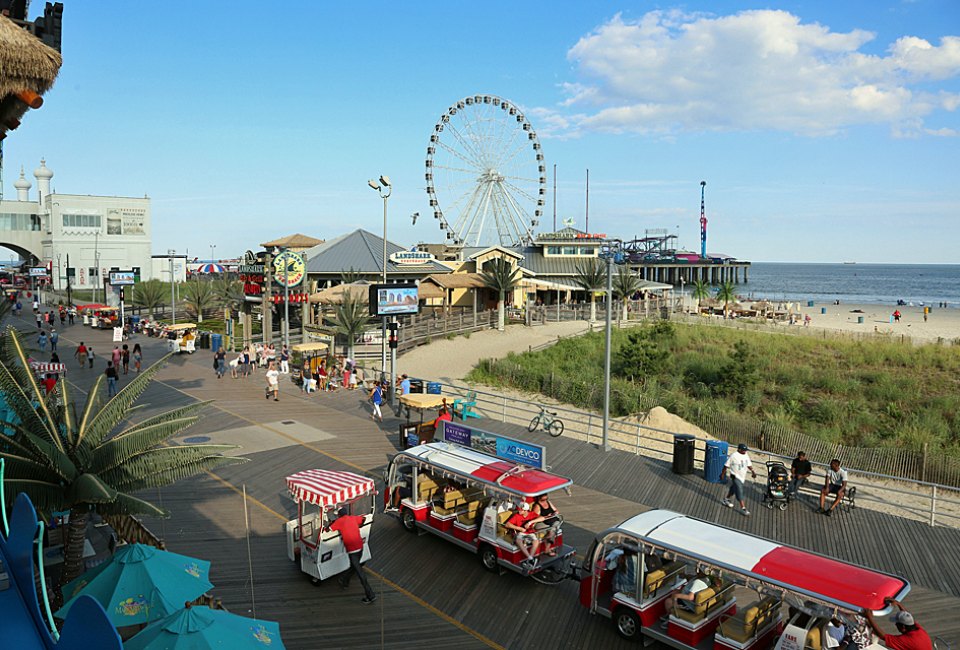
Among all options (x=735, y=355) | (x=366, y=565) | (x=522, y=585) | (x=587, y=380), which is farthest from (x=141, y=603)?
(x=735, y=355)

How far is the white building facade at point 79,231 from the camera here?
98500 millimetres

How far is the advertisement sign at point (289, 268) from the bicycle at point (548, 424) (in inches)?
710

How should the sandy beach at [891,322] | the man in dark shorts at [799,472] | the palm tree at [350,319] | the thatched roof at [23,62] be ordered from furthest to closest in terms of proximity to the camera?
1. the sandy beach at [891,322]
2. the palm tree at [350,319]
3. the man in dark shorts at [799,472]
4. the thatched roof at [23,62]

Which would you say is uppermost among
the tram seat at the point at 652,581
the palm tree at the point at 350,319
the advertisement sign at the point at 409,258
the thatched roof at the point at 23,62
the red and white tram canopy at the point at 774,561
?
the thatched roof at the point at 23,62

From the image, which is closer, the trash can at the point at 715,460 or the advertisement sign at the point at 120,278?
the trash can at the point at 715,460

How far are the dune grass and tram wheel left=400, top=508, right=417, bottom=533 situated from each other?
16205mm

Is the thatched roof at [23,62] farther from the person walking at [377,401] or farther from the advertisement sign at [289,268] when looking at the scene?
Result: the advertisement sign at [289,268]

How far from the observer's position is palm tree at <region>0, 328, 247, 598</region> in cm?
888

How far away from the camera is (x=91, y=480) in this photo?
8750 millimetres

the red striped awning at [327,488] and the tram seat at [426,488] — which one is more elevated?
the red striped awning at [327,488]

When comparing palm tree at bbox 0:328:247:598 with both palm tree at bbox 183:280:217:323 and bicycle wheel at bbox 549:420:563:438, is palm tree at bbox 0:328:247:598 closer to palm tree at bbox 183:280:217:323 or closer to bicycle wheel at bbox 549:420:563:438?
bicycle wheel at bbox 549:420:563:438

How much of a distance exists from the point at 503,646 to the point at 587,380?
956 inches

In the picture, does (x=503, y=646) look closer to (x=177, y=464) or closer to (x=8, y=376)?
(x=177, y=464)

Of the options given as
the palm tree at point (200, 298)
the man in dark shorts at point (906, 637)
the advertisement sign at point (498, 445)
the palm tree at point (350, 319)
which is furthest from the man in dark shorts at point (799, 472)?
the palm tree at point (200, 298)
